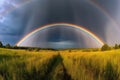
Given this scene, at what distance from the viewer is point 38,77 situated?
808cm

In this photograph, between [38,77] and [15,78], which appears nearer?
[15,78]

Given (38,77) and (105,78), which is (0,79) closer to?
(38,77)

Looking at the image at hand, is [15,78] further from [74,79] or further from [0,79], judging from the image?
[74,79]

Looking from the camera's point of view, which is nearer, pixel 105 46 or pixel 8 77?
pixel 8 77

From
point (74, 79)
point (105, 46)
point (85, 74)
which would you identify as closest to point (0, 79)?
point (74, 79)

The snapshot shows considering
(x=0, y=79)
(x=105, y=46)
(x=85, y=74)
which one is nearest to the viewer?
(x=0, y=79)

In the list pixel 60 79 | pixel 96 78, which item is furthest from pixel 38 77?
pixel 96 78

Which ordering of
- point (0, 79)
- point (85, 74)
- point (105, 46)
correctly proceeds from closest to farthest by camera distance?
point (0, 79) < point (85, 74) < point (105, 46)

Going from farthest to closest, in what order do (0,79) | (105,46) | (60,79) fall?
1. (105,46)
2. (60,79)
3. (0,79)

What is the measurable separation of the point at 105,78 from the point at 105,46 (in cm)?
4824

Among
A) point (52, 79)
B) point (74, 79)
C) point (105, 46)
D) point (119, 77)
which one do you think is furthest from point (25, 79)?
point (105, 46)

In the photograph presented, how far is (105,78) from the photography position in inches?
311

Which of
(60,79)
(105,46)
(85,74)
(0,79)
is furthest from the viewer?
(105,46)

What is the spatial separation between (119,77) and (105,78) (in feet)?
1.66
